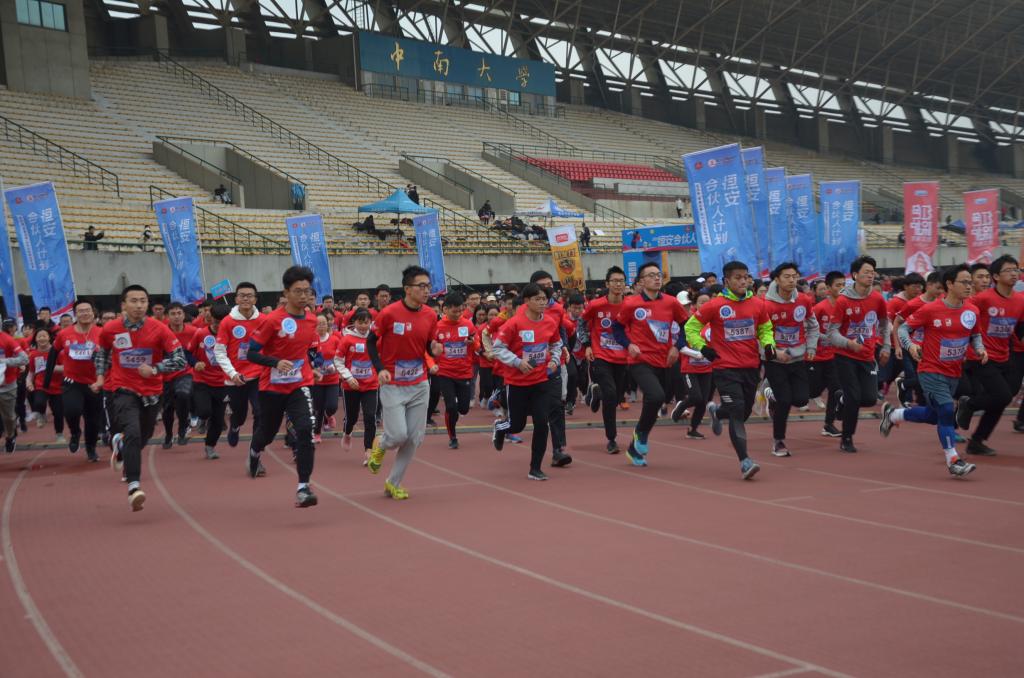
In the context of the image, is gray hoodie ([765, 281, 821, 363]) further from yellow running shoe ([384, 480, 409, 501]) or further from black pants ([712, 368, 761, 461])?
yellow running shoe ([384, 480, 409, 501])

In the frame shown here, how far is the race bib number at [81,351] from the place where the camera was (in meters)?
13.2

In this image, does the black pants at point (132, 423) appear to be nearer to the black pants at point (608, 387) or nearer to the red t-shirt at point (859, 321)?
the black pants at point (608, 387)

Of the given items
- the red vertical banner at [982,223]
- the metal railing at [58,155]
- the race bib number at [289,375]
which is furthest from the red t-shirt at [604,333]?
the metal railing at [58,155]

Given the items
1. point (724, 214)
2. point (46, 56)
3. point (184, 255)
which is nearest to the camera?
point (724, 214)

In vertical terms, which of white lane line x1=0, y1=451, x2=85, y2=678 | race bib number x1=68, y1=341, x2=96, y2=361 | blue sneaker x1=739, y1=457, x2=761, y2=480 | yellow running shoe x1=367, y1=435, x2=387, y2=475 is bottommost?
blue sneaker x1=739, y1=457, x2=761, y2=480

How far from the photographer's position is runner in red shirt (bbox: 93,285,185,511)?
959cm

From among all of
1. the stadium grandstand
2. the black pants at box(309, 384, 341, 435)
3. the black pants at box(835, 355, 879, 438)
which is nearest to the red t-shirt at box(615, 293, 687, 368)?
the black pants at box(835, 355, 879, 438)

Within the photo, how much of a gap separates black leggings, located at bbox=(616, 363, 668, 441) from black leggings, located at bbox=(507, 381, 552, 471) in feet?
3.72

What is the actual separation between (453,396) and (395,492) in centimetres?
381

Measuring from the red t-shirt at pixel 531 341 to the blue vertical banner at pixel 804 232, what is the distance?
49.4ft

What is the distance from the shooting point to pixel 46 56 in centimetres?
3809

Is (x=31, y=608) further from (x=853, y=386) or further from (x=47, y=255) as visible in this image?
(x=47, y=255)

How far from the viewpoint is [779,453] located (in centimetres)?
1189

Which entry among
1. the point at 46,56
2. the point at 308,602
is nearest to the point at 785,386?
the point at 308,602
